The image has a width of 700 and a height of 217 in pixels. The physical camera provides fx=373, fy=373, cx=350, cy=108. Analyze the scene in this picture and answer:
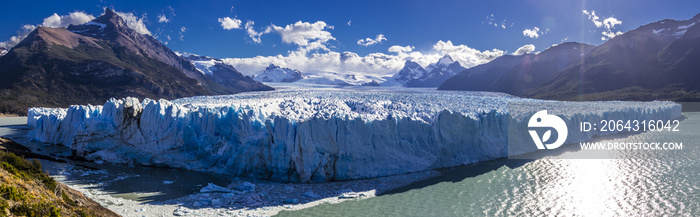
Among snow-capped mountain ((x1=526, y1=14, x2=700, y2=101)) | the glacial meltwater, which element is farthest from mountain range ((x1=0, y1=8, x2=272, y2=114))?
snow-capped mountain ((x1=526, y1=14, x2=700, y2=101))

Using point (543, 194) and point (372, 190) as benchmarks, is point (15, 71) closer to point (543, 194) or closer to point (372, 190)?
point (372, 190)

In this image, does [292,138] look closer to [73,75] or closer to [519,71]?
[73,75]

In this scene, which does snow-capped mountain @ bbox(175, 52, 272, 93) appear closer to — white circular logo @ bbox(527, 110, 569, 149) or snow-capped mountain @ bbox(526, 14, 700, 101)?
snow-capped mountain @ bbox(526, 14, 700, 101)

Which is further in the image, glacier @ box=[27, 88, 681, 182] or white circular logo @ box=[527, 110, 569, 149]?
white circular logo @ box=[527, 110, 569, 149]

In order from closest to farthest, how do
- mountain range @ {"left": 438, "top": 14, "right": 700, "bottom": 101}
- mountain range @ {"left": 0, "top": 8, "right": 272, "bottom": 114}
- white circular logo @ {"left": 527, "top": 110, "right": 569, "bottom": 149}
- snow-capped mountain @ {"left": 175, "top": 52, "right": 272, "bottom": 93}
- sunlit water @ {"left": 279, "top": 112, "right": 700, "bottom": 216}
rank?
sunlit water @ {"left": 279, "top": 112, "right": 700, "bottom": 216}
white circular logo @ {"left": 527, "top": 110, "right": 569, "bottom": 149}
mountain range @ {"left": 0, "top": 8, "right": 272, "bottom": 114}
mountain range @ {"left": 438, "top": 14, "right": 700, "bottom": 101}
snow-capped mountain @ {"left": 175, "top": 52, "right": 272, "bottom": 93}

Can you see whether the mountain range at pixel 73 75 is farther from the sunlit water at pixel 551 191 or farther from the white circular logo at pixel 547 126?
the white circular logo at pixel 547 126

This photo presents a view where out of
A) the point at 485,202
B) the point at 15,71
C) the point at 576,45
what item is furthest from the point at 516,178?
the point at 576,45

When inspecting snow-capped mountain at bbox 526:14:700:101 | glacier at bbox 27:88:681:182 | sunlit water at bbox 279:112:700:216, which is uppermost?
snow-capped mountain at bbox 526:14:700:101

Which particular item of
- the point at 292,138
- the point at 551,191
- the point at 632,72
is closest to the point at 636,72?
the point at 632,72
